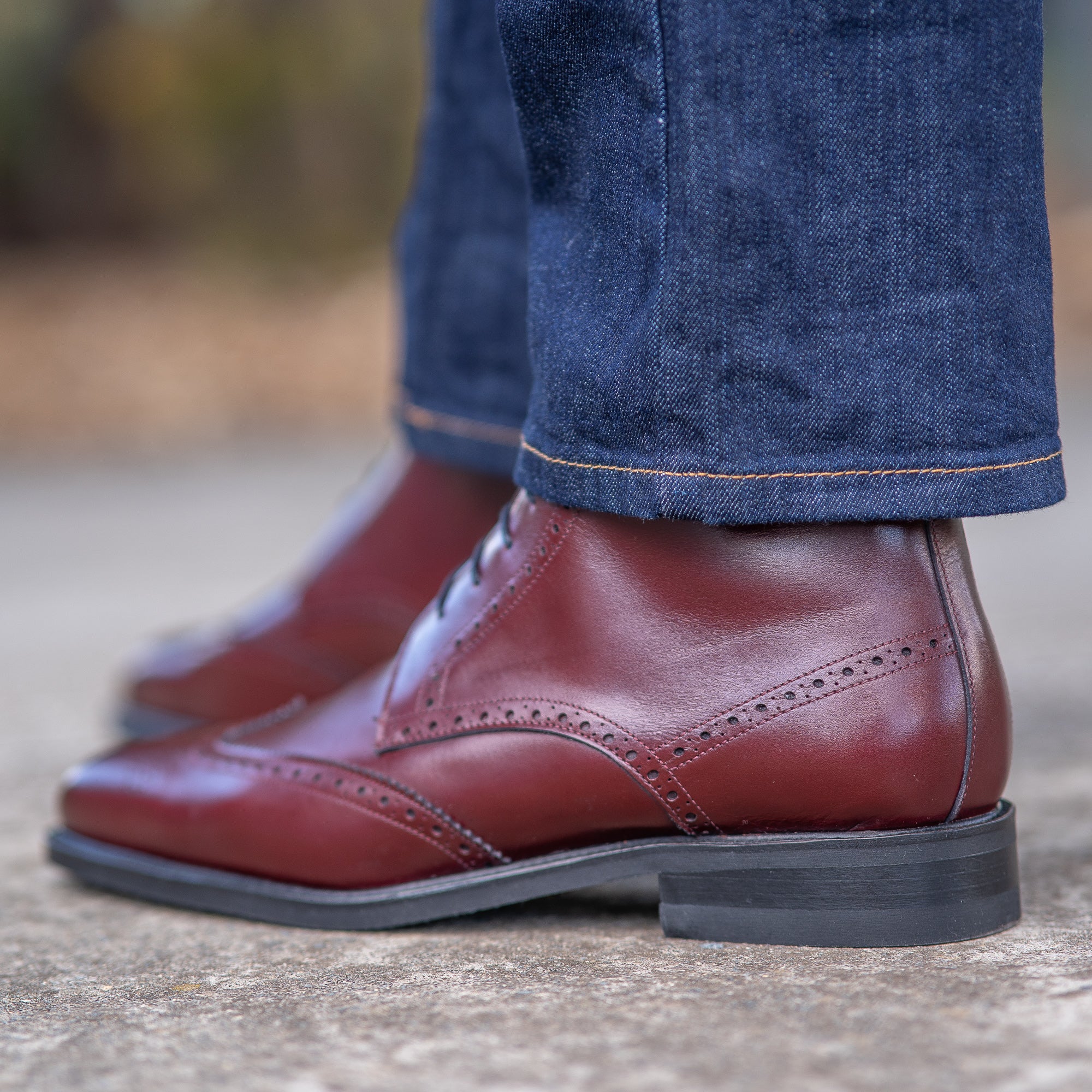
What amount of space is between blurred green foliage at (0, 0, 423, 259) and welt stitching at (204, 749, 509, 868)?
6.41 meters

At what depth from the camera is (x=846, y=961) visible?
0.84 metres

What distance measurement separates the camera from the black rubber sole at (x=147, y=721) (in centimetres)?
152

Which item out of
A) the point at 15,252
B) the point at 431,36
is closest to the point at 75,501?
the point at 431,36

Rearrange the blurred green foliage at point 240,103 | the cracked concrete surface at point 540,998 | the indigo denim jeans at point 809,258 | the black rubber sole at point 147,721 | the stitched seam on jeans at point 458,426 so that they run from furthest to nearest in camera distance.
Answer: the blurred green foliage at point 240,103 < the black rubber sole at point 147,721 < the stitched seam on jeans at point 458,426 < the indigo denim jeans at point 809,258 < the cracked concrete surface at point 540,998

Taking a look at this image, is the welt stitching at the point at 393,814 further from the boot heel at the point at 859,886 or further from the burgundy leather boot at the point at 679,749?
the boot heel at the point at 859,886

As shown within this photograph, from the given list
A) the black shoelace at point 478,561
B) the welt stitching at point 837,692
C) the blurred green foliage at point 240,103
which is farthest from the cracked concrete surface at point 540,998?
the blurred green foliage at point 240,103

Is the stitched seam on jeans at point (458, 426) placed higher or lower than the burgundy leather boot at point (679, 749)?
higher

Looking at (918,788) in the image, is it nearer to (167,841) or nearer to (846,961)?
(846,961)

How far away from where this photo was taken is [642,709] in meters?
0.90

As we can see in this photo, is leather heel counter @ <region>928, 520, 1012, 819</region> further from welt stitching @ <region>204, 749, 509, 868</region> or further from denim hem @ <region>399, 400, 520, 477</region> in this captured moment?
denim hem @ <region>399, 400, 520, 477</region>

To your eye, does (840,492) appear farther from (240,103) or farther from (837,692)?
(240,103)

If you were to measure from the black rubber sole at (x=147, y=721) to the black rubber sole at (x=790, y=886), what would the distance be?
0.59 metres

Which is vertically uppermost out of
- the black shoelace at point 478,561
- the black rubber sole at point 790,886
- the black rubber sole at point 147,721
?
the black shoelace at point 478,561

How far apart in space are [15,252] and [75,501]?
4332 millimetres
